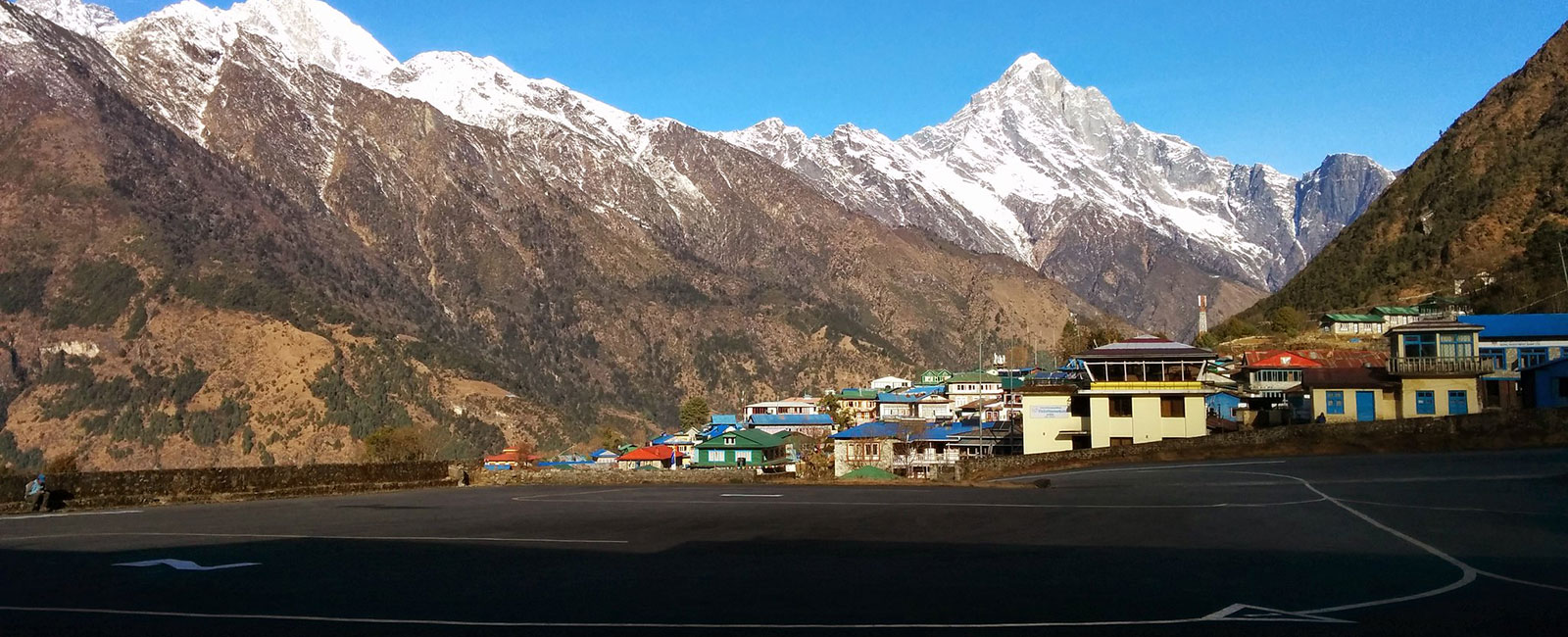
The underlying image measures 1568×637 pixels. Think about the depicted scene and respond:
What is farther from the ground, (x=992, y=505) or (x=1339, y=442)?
(x=1339, y=442)

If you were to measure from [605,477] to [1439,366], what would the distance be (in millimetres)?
32878

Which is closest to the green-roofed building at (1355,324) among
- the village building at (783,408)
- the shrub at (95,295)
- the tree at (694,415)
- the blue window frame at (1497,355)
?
the blue window frame at (1497,355)

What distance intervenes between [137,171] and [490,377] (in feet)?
211

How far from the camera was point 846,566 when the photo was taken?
50.9 ft

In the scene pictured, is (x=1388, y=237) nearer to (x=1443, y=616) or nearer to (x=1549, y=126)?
(x=1549, y=126)

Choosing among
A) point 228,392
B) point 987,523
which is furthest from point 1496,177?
point 228,392

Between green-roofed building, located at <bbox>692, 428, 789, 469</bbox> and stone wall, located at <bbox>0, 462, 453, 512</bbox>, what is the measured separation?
1628 inches

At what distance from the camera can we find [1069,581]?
1396cm

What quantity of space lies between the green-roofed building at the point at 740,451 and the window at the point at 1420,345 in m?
38.0

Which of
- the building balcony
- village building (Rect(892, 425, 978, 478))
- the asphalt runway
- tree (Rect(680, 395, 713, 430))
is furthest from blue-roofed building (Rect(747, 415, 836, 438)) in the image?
the asphalt runway

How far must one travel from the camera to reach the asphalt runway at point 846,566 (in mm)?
11617

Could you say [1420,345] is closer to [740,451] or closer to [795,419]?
[740,451]

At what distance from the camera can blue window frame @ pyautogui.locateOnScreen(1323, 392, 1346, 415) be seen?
5191 centimetres

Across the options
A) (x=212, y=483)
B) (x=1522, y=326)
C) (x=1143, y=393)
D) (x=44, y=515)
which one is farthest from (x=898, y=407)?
(x=44, y=515)
